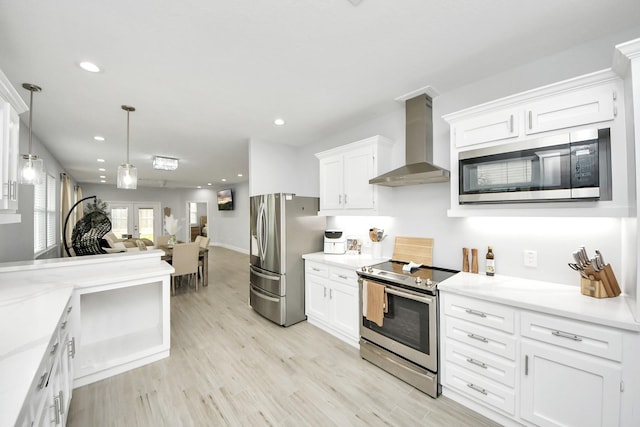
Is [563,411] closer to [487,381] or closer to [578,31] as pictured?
[487,381]

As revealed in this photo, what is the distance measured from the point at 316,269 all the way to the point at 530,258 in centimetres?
216

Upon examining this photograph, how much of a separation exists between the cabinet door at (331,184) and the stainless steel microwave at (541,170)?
4.78ft

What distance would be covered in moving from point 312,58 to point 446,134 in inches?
60.3

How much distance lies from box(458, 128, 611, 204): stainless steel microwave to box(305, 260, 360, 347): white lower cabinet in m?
1.46

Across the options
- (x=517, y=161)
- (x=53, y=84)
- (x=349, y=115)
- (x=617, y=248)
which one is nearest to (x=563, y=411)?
(x=617, y=248)

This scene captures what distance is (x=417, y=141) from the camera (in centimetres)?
263

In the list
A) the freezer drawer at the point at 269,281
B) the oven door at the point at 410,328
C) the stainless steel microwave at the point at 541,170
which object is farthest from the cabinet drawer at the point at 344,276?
the stainless steel microwave at the point at 541,170

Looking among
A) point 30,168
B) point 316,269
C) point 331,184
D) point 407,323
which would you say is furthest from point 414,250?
point 30,168

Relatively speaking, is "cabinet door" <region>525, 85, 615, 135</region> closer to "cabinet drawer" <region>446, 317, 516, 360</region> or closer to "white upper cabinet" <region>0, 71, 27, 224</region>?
"cabinet drawer" <region>446, 317, 516, 360</region>

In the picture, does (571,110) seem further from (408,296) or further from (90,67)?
(90,67)

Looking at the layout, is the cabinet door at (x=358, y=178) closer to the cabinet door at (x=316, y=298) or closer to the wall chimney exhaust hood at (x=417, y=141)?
the wall chimney exhaust hood at (x=417, y=141)

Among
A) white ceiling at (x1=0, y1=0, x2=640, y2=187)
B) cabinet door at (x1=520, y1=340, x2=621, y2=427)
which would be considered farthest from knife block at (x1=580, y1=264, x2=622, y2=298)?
white ceiling at (x1=0, y1=0, x2=640, y2=187)

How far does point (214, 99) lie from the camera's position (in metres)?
2.67

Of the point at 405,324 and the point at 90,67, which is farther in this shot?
the point at 405,324
